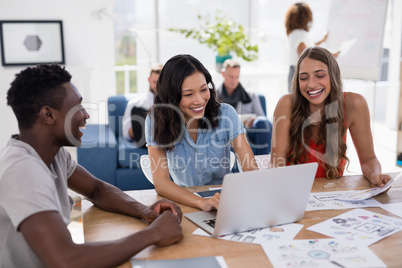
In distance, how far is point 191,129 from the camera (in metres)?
2.10

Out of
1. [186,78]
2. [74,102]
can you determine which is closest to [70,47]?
[186,78]

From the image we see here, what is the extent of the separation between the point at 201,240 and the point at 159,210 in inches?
8.1

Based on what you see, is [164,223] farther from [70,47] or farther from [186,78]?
[70,47]

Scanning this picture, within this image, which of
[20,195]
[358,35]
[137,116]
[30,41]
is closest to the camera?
[20,195]

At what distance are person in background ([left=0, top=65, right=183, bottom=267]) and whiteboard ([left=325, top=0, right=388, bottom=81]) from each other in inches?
154

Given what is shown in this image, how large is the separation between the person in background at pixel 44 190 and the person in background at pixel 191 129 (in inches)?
22.3

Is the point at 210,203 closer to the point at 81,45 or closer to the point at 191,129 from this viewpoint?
the point at 191,129

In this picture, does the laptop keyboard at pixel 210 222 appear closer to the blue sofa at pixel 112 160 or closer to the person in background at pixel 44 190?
the person in background at pixel 44 190

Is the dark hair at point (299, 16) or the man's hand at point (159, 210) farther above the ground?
the dark hair at point (299, 16)

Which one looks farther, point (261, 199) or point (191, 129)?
point (191, 129)

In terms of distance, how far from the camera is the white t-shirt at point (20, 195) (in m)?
1.13

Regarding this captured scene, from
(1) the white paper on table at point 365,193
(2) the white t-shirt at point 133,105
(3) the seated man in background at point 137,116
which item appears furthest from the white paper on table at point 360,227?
(2) the white t-shirt at point 133,105

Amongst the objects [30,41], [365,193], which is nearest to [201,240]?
[365,193]

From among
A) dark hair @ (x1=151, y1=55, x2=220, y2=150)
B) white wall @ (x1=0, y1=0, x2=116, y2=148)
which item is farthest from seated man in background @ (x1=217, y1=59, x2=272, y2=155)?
dark hair @ (x1=151, y1=55, x2=220, y2=150)
